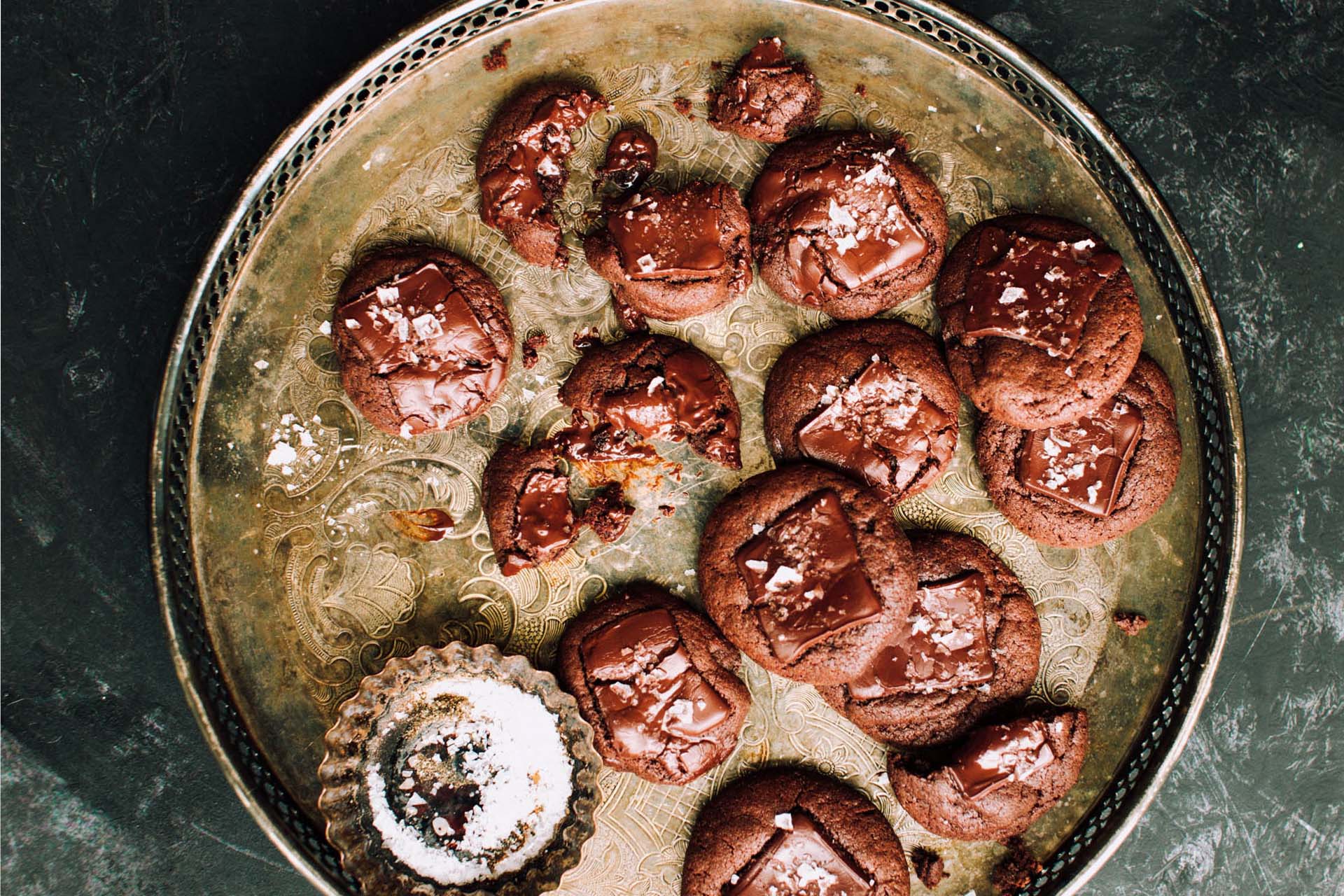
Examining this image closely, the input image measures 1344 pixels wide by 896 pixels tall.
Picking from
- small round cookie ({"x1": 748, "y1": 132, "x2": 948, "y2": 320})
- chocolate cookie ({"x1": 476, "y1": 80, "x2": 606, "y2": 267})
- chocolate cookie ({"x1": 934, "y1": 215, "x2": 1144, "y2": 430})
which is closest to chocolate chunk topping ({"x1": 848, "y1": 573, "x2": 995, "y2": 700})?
chocolate cookie ({"x1": 934, "y1": 215, "x2": 1144, "y2": 430})

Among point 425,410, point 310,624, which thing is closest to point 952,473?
point 425,410

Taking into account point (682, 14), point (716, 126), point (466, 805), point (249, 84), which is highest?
point (249, 84)

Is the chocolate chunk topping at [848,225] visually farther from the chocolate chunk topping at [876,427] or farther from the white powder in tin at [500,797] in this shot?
the white powder in tin at [500,797]

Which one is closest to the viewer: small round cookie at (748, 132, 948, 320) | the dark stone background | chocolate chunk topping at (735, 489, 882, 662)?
chocolate chunk topping at (735, 489, 882, 662)

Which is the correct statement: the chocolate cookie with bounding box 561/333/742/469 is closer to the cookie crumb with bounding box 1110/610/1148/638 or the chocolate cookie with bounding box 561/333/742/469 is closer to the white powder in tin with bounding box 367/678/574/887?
the white powder in tin with bounding box 367/678/574/887

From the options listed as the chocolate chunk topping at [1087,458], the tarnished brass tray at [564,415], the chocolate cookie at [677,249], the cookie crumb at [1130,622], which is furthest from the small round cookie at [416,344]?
the cookie crumb at [1130,622]

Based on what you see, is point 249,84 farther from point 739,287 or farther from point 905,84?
point 905,84
